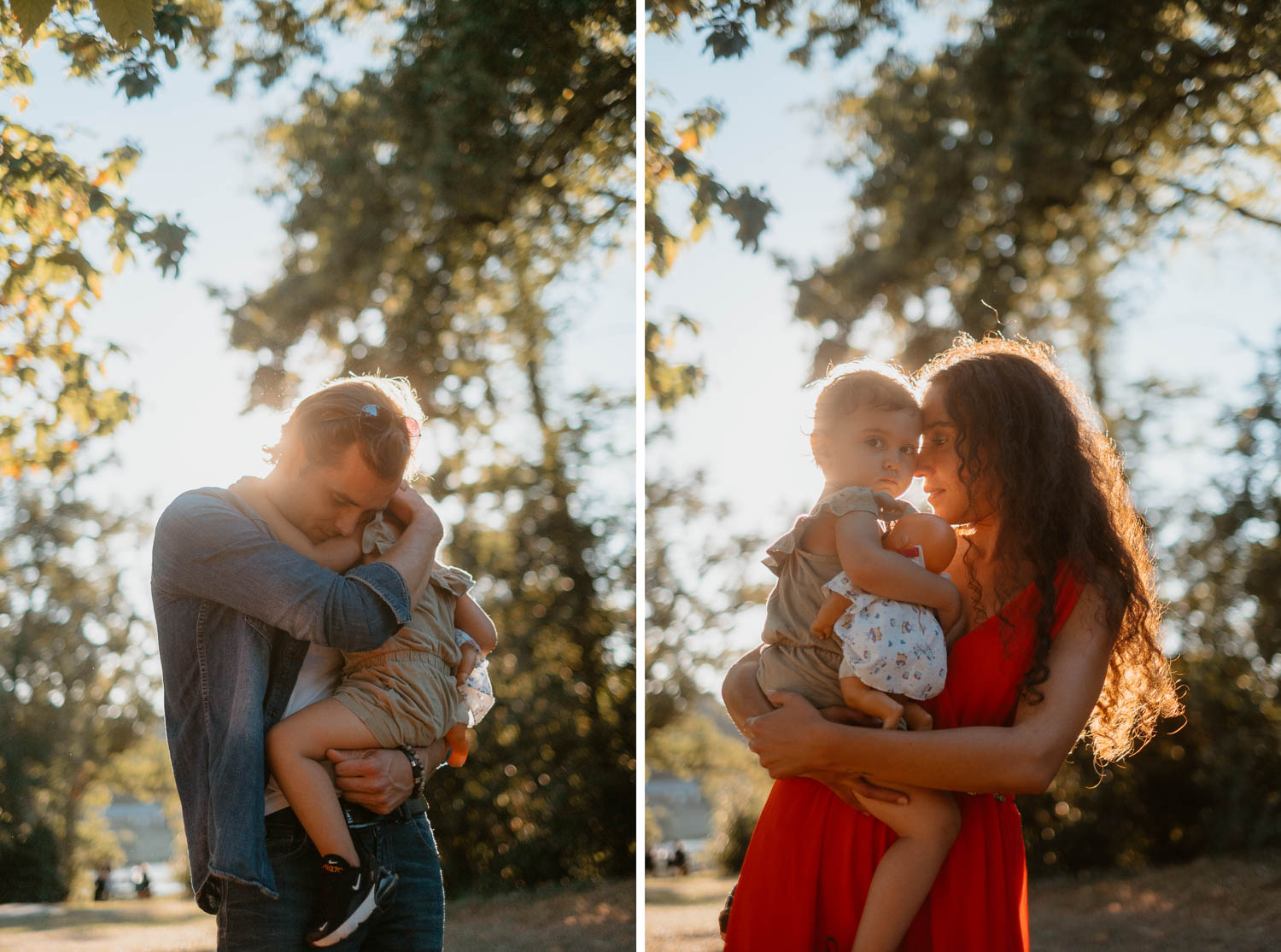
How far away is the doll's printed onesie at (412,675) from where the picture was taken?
141 cm

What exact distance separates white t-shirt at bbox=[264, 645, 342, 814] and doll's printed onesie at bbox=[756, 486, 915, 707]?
Result: 0.57 m

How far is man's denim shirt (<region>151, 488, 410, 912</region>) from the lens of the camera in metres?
1.28

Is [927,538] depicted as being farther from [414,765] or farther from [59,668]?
[59,668]

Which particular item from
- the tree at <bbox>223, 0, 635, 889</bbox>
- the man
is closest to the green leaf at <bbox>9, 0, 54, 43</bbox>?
the man

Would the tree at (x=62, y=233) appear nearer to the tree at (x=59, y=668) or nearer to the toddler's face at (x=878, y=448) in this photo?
the tree at (x=59, y=668)

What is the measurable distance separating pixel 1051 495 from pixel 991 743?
0.33 m

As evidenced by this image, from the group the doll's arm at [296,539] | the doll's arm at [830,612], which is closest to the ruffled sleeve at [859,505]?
the doll's arm at [830,612]

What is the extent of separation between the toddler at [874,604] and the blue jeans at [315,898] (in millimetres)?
517

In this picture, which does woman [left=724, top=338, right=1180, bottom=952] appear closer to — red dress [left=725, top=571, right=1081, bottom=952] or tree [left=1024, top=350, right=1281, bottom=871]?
red dress [left=725, top=571, right=1081, bottom=952]

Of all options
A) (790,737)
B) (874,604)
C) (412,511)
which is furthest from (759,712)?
(412,511)

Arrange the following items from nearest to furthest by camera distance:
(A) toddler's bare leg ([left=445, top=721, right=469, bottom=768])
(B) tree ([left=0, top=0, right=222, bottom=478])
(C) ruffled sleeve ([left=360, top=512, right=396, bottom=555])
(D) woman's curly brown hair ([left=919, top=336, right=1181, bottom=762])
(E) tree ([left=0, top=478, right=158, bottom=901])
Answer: (D) woman's curly brown hair ([left=919, top=336, right=1181, bottom=762]) → (C) ruffled sleeve ([left=360, top=512, right=396, bottom=555]) → (A) toddler's bare leg ([left=445, top=721, right=469, bottom=768]) → (B) tree ([left=0, top=0, right=222, bottom=478]) → (E) tree ([left=0, top=478, right=158, bottom=901])

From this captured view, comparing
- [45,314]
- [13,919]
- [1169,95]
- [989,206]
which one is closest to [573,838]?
[13,919]

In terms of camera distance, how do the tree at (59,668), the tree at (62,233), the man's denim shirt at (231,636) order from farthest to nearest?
the tree at (59,668) < the tree at (62,233) < the man's denim shirt at (231,636)

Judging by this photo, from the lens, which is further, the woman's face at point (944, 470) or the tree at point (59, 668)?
the tree at point (59, 668)
